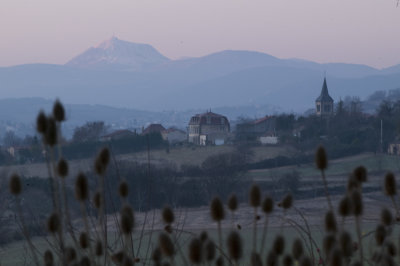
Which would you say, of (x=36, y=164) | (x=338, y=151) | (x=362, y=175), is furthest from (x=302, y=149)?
(x=362, y=175)

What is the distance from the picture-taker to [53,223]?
195 centimetres

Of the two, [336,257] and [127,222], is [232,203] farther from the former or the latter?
[336,257]

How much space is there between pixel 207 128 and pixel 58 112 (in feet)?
245

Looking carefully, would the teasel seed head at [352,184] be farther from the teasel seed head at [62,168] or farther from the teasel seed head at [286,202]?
the teasel seed head at [62,168]

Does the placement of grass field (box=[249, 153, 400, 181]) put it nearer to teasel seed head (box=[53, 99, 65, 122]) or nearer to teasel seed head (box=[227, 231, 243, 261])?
teasel seed head (box=[53, 99, 65, 122])

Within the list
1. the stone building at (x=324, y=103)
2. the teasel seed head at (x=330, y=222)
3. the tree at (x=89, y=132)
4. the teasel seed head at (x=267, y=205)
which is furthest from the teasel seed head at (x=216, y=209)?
the stone building at (x=324, y=103)

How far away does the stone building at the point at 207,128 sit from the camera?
7356 cm

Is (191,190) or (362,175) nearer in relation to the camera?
(362,175)

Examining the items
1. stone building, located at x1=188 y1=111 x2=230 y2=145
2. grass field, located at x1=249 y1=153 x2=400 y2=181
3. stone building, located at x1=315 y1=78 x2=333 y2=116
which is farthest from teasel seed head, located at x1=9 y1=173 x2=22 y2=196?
stone building, located at x1=315 y1=78 x2=333 y2=116

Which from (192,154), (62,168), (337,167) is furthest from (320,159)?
(192,154)

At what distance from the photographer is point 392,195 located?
195 centimetres

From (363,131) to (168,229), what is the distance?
54.8 meters

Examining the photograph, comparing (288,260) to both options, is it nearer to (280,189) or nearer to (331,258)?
(331,258)

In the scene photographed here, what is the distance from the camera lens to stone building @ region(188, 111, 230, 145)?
7356 centimetres
